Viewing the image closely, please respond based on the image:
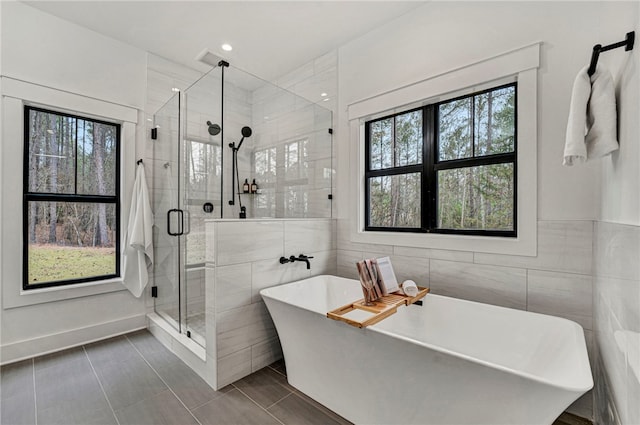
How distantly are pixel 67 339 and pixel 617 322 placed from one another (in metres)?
3.68

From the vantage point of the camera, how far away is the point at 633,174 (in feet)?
3.24

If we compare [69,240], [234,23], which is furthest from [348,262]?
[69,240]

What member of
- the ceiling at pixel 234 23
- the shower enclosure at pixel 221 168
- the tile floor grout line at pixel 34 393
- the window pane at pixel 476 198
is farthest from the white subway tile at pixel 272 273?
the ceiling at pixel 234 23

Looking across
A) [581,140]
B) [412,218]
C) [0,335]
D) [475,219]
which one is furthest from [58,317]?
[581,140]

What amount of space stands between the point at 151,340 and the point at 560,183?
345 centimetres

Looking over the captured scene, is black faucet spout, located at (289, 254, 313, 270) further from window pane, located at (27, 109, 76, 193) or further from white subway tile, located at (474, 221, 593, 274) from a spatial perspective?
window pane, located at (27, 109, 76, 193)

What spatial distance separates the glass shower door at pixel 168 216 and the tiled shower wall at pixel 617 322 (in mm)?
2700

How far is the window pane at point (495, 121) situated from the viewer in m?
1.94

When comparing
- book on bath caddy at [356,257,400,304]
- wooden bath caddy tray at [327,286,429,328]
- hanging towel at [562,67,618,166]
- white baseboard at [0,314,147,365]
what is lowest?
white baseboard at [0,314,147,365]

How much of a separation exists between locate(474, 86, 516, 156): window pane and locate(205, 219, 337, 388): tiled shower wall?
5.26ft

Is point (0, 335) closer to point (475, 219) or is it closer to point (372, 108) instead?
Answer: point (372, 108)

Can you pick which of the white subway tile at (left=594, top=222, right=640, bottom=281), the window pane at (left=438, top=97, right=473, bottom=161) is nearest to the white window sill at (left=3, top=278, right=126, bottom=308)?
the window pane at (left=438, top=97, right=473, bottom=161)

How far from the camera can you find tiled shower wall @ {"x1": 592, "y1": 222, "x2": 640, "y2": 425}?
853 millimetres

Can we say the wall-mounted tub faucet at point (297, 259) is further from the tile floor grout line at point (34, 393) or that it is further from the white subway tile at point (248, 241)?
the tile floor grout line at point (34, 393)
